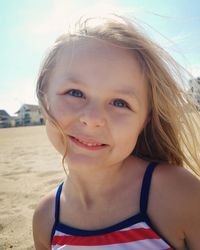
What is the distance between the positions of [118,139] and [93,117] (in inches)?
8.3

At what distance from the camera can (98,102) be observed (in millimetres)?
1795

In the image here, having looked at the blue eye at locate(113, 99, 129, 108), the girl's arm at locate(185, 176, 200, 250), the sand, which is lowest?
the sand

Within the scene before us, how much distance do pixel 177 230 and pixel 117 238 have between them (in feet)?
1.15

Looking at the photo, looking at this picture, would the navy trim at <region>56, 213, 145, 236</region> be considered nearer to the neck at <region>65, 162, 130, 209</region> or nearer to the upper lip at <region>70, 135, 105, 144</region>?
the neck at <region>65, 162, 130, 209</region>

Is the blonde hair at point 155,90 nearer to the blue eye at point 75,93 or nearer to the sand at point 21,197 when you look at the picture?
the blue eye at point 75,93

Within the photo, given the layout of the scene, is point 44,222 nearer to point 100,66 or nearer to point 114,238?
point 114,238

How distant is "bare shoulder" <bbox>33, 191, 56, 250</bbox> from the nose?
0.86 m

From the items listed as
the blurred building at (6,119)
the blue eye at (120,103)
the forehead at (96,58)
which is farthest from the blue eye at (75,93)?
the blurred building at (6,119)

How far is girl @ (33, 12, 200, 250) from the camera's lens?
70.3 inches

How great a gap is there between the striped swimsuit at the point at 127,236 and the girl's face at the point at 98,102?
34 cm

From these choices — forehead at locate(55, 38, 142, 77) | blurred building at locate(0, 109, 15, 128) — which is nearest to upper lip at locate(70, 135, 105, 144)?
forehead at locate(55, 38, 142, 77)

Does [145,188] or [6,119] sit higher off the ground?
[145,188]

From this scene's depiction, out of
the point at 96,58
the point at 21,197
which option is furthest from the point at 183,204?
the point at 21,197

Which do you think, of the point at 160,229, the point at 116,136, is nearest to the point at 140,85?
the point at 116,136
